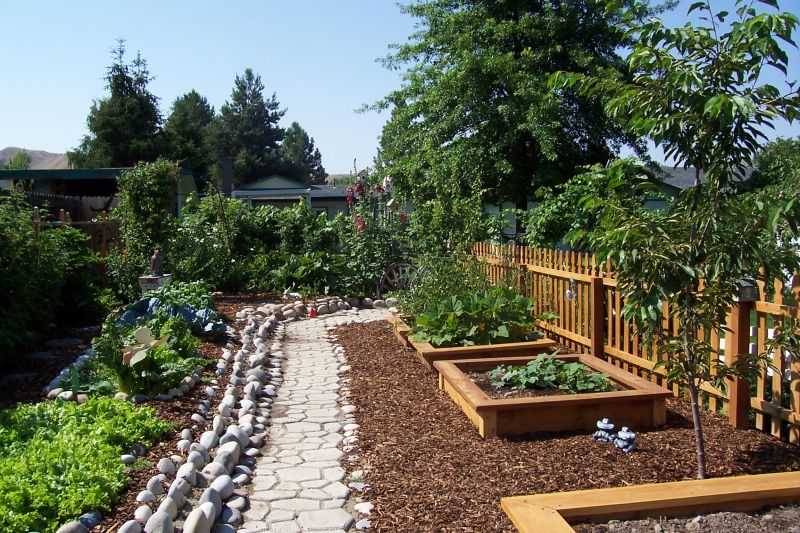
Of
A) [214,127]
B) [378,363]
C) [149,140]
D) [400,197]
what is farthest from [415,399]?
[214,127]

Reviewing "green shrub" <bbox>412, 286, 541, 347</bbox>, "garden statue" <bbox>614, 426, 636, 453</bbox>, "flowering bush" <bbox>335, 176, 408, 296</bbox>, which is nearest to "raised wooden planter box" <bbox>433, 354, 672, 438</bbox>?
"garden statue" <bbox>614, 426, 636, 453</bbox>

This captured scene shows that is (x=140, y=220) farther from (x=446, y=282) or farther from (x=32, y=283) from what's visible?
(x=446, y=282)

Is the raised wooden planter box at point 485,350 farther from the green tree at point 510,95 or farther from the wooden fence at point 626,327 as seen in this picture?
the green tree at point 510,95

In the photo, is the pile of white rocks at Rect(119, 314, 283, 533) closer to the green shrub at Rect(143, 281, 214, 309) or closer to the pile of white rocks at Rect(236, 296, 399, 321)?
→ the green shrub at Rect(143, 281, 214, 309)

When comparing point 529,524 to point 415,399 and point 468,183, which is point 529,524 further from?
point 468,183

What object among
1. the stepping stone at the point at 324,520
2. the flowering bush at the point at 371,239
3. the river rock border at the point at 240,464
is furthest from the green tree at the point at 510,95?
the stepping stone at the point at 324,520

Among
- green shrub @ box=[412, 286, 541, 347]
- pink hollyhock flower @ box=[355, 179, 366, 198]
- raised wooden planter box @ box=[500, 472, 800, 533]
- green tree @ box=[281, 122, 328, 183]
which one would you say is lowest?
raised wooden planter box @ box=[500, 472, 800, 533]

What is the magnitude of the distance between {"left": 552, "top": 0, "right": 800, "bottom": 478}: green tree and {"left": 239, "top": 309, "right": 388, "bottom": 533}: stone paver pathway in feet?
6.50

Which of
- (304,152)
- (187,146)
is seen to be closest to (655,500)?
(187,146)

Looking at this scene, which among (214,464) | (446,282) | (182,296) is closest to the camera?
(214,464)

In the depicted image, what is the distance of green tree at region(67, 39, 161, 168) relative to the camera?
125ft

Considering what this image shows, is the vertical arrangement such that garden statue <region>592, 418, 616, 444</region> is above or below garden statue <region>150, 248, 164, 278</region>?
below

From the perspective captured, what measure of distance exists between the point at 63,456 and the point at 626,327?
4535 millimetres

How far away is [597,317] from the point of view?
248 inches
